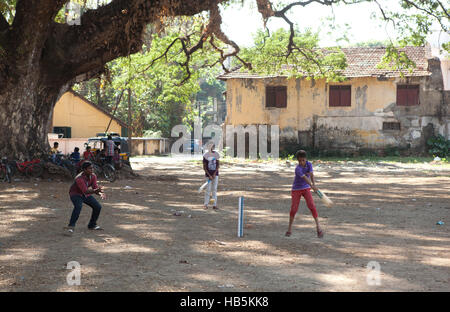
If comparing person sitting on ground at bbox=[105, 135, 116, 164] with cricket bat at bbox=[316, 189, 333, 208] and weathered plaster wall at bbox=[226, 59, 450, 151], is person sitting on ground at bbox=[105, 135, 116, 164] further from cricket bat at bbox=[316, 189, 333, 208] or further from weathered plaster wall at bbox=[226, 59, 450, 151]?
weathered plaster wall at bbox=[226, 59, 450, 151]

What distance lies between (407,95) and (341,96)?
4.13 meters

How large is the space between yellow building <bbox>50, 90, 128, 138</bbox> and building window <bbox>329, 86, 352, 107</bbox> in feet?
54.7

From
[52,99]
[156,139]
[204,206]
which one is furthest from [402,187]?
[156,139]

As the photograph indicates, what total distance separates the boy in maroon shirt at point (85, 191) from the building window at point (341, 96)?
28465 millimetres

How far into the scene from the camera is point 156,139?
1965 inches

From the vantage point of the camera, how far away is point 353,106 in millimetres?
35531

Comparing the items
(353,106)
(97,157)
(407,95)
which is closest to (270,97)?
(353,106)

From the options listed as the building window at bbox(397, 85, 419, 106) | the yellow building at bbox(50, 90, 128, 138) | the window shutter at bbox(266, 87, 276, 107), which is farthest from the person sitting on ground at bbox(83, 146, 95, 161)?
the building window at bbox(397, 85, 419, 106)

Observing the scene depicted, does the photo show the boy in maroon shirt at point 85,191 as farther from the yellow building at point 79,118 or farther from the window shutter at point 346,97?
the yellow building at point 79,118

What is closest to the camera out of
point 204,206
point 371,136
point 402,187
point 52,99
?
point 204,206

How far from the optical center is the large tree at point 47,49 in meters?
17.0

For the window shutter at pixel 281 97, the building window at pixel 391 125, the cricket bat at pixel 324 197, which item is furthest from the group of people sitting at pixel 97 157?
the building window at pixel 391 125

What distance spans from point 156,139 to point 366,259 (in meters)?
43.6

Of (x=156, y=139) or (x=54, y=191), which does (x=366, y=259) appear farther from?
(x=156, y=139)
